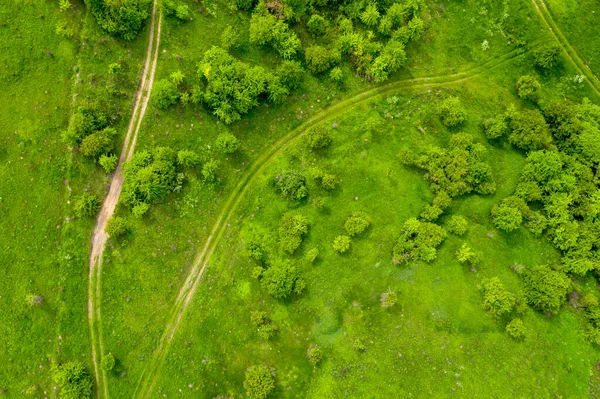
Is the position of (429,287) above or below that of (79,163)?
below

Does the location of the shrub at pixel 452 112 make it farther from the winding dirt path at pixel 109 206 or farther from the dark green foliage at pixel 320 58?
the winding dirt path at pixel 109 206

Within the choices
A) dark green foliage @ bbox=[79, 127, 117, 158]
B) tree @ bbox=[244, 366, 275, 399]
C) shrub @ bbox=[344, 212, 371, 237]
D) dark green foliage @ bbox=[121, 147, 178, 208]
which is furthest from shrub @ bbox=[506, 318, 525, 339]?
dark green foliage @ bbox=[79, 127, 117, 158]

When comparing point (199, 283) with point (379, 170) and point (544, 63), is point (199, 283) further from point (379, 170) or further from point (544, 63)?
point (544, 63)

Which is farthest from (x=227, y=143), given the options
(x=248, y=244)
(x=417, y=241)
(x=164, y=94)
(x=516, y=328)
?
(x=516, y=328)

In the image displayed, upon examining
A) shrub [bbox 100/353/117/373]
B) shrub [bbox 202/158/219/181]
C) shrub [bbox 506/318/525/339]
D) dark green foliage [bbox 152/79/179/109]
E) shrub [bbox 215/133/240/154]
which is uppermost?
dark green foliage [bbox 152/79/179/109]

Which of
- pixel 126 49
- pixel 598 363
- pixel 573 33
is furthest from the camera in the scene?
pixel 573 33

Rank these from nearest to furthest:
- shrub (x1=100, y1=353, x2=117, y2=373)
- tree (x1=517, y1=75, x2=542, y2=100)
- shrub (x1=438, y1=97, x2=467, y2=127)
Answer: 1. shrub (x1=100, y1=353, x2=117, y2=373)
2. shrub (x1=438, y1=97, x2=467, y2=127)
3. tree (x1=517, y1=75, x2=542, y2=100)

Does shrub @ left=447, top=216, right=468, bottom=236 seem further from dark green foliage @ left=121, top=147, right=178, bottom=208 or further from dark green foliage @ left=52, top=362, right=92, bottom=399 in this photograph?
dark green foliage @ left=52, top=362, right=92, bottom=399

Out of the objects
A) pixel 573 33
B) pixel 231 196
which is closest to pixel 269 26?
pixel 231 196

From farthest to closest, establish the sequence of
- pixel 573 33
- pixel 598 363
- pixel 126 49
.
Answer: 1. pixel 573 33
2. pixel 126 49
3. pixel 598 363
